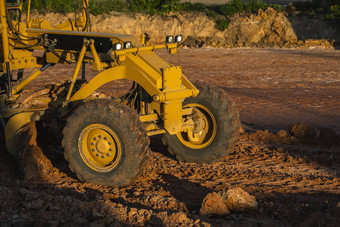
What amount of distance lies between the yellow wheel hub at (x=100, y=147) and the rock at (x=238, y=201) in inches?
58.2

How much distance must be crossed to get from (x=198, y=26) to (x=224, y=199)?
63.2ft

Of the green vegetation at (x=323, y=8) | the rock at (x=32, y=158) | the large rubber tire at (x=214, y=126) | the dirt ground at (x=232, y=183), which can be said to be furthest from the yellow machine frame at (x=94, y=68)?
the green vegetation at (x=323, y=8)

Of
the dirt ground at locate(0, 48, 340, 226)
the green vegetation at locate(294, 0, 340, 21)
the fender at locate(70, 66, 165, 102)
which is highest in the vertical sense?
the green vegetation at locate(294, 0, 340, 21)

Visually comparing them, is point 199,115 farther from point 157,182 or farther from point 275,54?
point 275,54

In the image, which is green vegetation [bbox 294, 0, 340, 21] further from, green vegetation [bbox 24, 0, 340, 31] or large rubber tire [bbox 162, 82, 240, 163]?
large rubber tire [bbox 162, 82, 240, 163]

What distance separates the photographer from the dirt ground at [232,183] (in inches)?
204

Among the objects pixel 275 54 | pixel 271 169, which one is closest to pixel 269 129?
pixel 271 169

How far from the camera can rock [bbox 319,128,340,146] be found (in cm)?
862

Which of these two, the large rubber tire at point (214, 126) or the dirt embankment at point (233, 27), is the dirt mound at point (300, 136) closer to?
the large rubber tire at point (214, 126)

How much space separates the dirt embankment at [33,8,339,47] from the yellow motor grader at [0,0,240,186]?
15189 mm

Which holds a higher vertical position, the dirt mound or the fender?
the fender

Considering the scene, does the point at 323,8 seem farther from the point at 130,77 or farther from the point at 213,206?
the point at 213,206

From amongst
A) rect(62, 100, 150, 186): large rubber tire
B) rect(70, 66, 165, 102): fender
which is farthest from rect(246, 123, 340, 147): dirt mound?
rect(62, 100, 150, 186): large rubber tire

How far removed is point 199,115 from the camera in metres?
7.47
